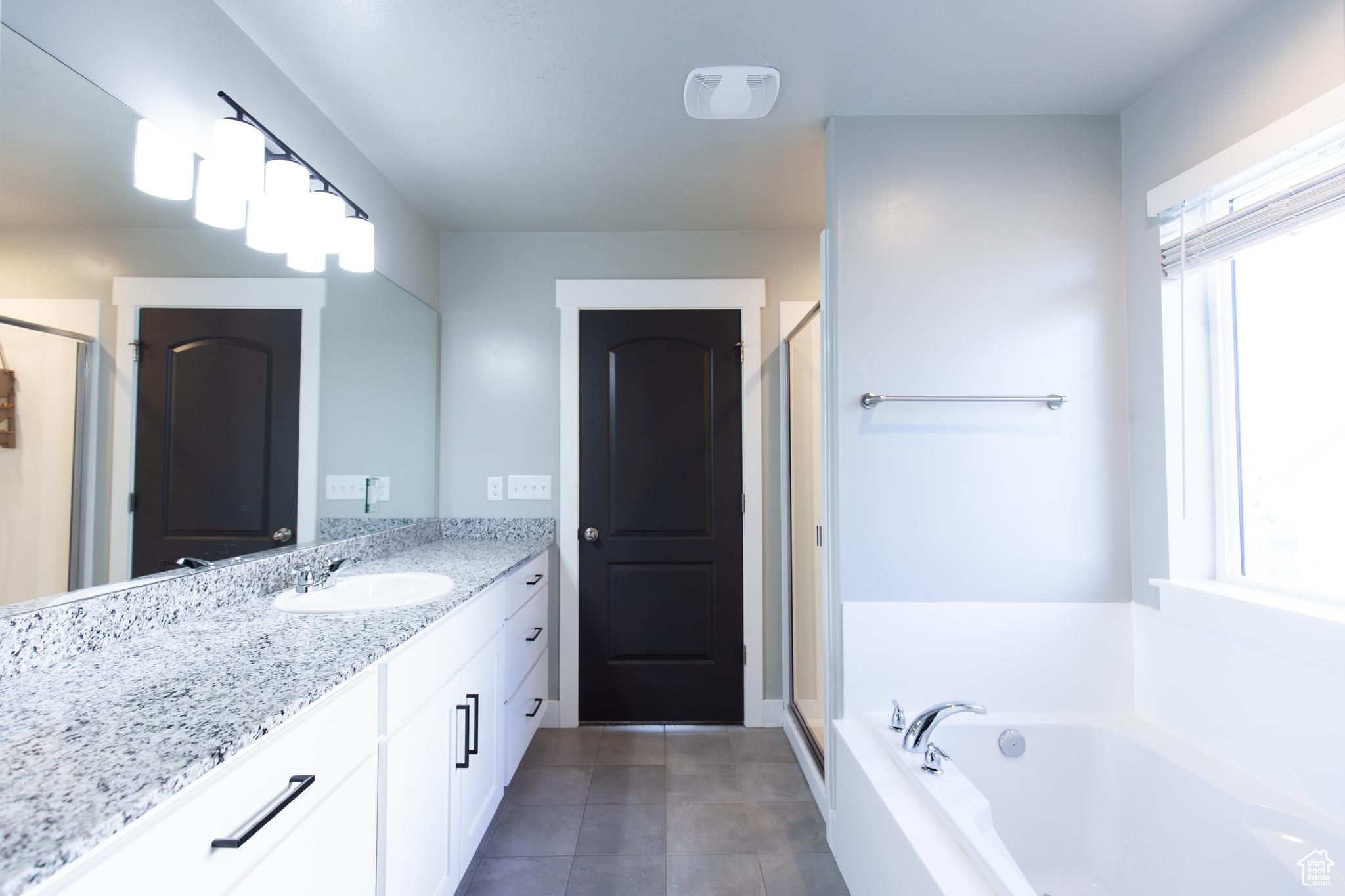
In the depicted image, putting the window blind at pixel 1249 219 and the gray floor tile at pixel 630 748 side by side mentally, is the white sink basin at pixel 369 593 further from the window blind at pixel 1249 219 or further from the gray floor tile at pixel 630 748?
the window blind at pixel 1249 219

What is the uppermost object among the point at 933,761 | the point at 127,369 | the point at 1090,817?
the point at 127,369

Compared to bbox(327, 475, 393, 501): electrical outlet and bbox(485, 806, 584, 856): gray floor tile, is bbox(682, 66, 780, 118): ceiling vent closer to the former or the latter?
bbox(327, 475, 393, 501): electrical outlet

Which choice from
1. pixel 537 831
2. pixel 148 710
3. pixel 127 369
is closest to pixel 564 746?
pixel 537 831

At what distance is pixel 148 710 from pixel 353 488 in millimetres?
1266

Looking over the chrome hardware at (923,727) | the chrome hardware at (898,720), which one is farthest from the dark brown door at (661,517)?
the chrome hardware at (923,727)

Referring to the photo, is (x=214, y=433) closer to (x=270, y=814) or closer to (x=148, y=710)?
(x=148, y=710)

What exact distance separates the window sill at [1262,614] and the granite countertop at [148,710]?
186 cm

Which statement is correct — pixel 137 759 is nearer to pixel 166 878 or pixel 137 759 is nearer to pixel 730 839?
pixel 166 878

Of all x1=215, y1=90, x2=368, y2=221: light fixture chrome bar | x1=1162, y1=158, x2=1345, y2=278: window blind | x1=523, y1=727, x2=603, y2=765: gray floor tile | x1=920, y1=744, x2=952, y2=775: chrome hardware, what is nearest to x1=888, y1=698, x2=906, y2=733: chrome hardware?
x1=920, y1=744, x2=952, y2=775: chrome hardware

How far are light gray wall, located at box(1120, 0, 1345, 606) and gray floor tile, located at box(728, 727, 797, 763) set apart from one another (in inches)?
55.0

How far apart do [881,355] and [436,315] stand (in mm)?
1949

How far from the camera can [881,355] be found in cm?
172

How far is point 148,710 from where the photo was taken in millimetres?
771

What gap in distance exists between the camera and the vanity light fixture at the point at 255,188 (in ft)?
3.95
